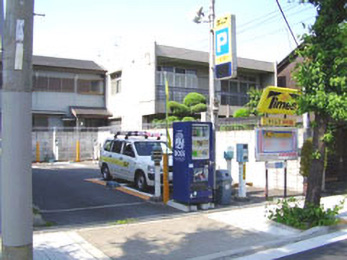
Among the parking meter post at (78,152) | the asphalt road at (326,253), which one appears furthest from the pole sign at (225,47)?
the parking meter post at (78,152)

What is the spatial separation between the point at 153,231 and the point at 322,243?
10.8ft

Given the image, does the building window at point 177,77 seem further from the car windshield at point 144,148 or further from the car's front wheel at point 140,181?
the car's front wheel at point 140,181

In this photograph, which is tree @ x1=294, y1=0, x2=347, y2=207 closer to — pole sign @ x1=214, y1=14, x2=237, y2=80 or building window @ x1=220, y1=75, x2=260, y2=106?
pole sign @ x1=214, y1=14, x2=237, y2=80

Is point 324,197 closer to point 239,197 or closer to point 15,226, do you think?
point 239,197

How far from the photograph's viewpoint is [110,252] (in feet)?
21.6

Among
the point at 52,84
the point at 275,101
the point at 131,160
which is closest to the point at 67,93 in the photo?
the point at 52,84

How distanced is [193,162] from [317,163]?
3046 millimetres

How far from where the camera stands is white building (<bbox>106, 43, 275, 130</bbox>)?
2528 cm

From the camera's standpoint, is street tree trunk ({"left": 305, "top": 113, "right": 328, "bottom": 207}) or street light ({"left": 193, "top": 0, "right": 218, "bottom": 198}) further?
street light ({"left": 193, "top": 0, "right": 218, "bottom": 198})

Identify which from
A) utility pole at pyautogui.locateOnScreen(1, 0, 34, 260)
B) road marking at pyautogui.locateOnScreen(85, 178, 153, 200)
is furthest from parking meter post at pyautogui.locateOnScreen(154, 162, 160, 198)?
utility pole at pyautogui.locateOnScreen(1, 0, 34, 260)

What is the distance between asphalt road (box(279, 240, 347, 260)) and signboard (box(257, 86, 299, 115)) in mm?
5175

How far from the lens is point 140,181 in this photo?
12750 millimetres

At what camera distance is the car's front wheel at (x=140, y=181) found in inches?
492

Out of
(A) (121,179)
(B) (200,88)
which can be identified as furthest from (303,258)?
(B) (200,88)
